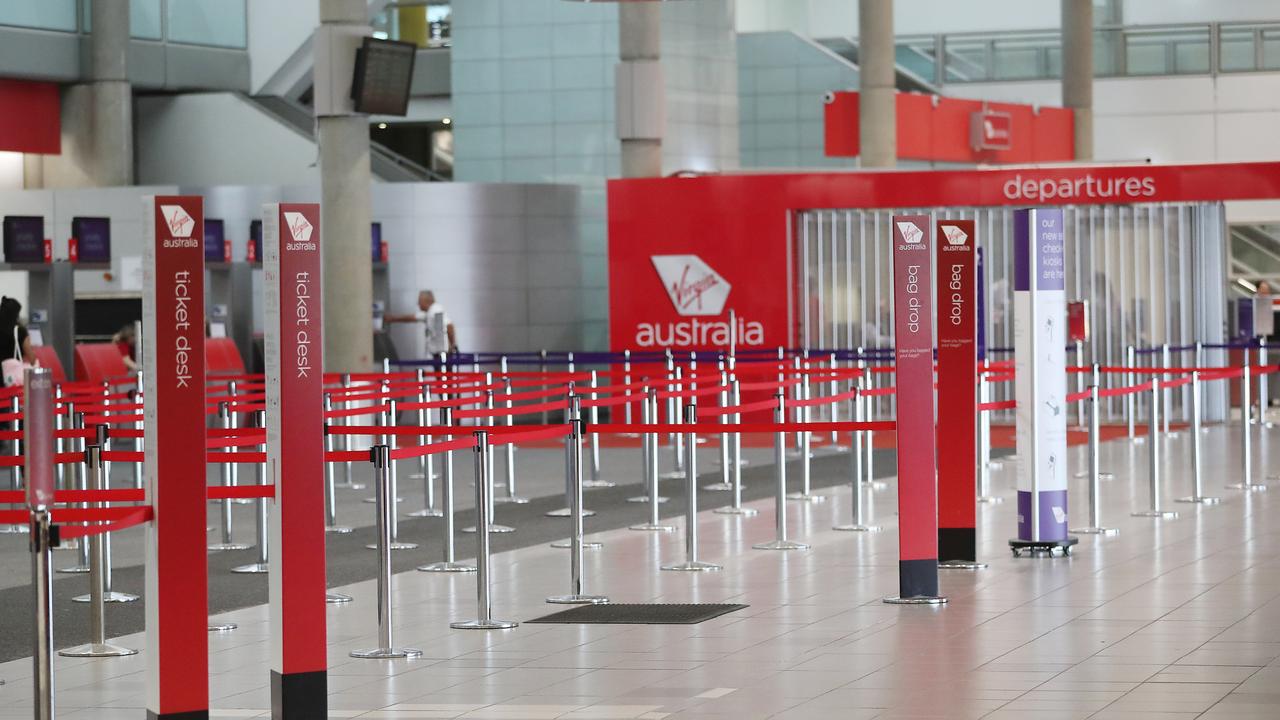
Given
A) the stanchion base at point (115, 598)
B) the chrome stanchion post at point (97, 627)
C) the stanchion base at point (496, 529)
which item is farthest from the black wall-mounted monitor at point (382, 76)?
the chrome stanchion post at point (97, 627)

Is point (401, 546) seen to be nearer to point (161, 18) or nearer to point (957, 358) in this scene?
point (957, 358)

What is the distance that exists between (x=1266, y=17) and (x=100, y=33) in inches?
924

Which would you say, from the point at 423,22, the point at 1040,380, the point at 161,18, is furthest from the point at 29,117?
the point at 1040,380

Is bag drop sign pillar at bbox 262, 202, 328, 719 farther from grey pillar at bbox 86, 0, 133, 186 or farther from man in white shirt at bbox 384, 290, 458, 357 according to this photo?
grey pillar at bbox 86, 0, 133, 186

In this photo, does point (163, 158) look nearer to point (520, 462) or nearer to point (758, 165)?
point (758, 165)

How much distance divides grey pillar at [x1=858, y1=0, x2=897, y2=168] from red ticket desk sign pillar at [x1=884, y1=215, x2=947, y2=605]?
64.7ft

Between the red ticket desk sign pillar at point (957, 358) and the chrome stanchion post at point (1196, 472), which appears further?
the chrome stanchion post at point (1196, 472)

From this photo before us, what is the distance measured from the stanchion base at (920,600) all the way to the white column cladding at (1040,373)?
2.00 metres

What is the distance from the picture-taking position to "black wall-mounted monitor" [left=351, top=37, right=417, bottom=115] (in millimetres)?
23141

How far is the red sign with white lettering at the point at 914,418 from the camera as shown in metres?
10.4

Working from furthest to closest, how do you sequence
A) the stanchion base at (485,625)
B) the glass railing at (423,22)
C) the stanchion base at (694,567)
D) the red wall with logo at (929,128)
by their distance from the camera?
the glass railing at (423,22), the red wall with logo at (929,128), the stanchion base at (694,567), the stanchion base at (485,625)

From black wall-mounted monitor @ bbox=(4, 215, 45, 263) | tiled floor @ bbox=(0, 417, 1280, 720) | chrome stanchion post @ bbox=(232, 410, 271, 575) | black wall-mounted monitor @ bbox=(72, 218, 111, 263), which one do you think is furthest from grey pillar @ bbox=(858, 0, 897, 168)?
chrome stanchion post @ bbox=(232, 410, 271, 575)

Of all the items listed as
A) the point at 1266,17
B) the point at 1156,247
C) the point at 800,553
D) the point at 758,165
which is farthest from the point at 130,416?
the point at 1266,17

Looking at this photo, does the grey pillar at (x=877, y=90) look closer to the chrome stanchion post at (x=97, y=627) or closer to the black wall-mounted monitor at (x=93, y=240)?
the black wall-mounted monitor at (x=93, y=240)
